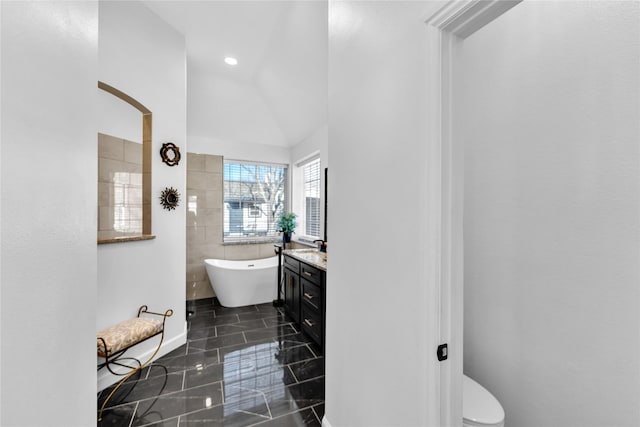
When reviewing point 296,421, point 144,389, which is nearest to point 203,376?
point 144,389

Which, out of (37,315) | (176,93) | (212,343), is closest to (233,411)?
(212,343)

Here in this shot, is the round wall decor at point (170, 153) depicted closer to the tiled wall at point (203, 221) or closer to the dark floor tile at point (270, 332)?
the tiled wall at point (203, 221)

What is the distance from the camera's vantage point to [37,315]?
0.70m

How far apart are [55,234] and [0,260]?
0.78 feet

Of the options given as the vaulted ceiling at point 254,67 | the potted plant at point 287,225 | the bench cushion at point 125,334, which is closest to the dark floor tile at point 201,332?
the bench cushion at point 125,334

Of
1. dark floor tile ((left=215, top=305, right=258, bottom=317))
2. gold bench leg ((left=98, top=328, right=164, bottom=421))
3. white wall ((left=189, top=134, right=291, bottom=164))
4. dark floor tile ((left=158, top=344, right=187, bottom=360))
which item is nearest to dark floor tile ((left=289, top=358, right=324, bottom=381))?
dark floor tile ((left=158, top=344, right=187, bottom=360))

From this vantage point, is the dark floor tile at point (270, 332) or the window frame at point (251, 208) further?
the window frame at point (251, 208)

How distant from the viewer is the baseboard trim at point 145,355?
6.53 feet

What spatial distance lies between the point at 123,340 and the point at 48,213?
1571 millimetres

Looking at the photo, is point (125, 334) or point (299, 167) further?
point (299, 167)

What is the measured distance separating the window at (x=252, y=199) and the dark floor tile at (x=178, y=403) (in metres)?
2.71

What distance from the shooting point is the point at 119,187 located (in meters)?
2.45

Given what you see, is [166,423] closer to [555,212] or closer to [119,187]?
[119,187]

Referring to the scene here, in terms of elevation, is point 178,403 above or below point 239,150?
below
